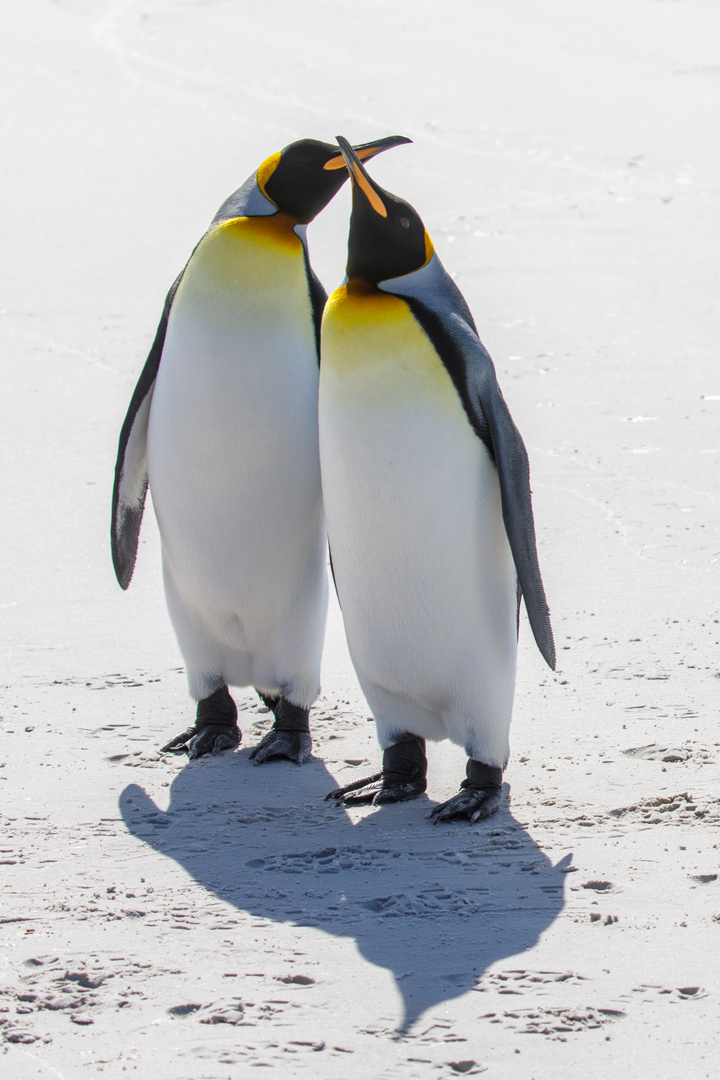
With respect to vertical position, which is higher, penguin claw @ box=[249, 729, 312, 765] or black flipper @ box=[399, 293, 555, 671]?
black flipper @ box=[399, 293, 555, 671]

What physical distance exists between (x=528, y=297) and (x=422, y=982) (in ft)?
15.3

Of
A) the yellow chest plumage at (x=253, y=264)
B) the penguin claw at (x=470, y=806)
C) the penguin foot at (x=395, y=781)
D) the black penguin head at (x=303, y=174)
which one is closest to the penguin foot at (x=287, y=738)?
the penguin foot at (x=395, y=781)

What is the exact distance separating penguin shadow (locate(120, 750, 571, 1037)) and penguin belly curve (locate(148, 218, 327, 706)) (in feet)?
1.06

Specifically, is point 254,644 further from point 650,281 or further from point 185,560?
point 650,281

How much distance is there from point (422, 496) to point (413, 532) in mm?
72

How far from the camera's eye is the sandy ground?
200 centimetres

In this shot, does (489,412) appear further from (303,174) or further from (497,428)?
(303,174)

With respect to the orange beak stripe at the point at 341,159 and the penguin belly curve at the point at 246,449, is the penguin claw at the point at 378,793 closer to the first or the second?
the penguin belly curve at the point at 246,449

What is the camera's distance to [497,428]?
2.64 metres

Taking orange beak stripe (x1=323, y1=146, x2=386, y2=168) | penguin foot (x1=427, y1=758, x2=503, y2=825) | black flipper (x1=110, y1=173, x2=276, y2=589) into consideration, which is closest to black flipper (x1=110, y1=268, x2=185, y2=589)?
black flipper (x1=110, y1=173, x2=276, y2=589)

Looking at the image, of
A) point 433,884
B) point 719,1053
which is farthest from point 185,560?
point 719,1053

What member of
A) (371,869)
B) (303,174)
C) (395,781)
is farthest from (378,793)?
(303,174)

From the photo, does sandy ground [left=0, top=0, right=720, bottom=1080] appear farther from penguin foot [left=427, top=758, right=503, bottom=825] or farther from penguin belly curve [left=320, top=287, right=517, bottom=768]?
penguin belly curve [left=320, top=287, right=517, bottom=768]

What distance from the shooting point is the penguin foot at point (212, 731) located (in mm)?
3066
